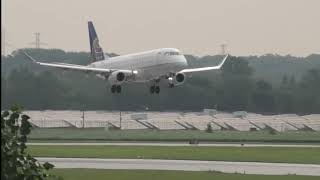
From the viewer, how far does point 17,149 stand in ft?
25.7

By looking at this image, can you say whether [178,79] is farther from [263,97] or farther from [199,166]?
[263,97]

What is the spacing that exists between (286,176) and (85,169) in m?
10.6

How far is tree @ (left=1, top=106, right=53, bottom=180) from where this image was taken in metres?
7.59

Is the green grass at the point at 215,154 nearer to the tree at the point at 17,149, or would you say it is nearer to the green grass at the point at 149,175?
the green grass at the point at 149,175

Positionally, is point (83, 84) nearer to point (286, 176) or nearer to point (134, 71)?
point (134, 71)

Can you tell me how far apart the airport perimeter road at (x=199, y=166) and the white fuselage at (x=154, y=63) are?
2320 cm

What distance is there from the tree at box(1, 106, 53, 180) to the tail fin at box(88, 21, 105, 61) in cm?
8411

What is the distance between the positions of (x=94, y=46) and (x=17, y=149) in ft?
289

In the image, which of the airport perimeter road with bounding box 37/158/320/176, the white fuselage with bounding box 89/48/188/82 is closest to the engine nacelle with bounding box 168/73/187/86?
the white fuselage with bounding box 89/48/188/82

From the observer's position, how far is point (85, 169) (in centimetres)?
4253

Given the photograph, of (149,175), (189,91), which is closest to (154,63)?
(149,175)

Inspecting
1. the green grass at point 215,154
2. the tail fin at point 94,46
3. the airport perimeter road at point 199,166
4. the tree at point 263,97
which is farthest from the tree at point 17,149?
the tree at point 263,97

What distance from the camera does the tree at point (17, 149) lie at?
7590 mm

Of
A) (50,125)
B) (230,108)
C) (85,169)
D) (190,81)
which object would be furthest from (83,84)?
(85,169)
